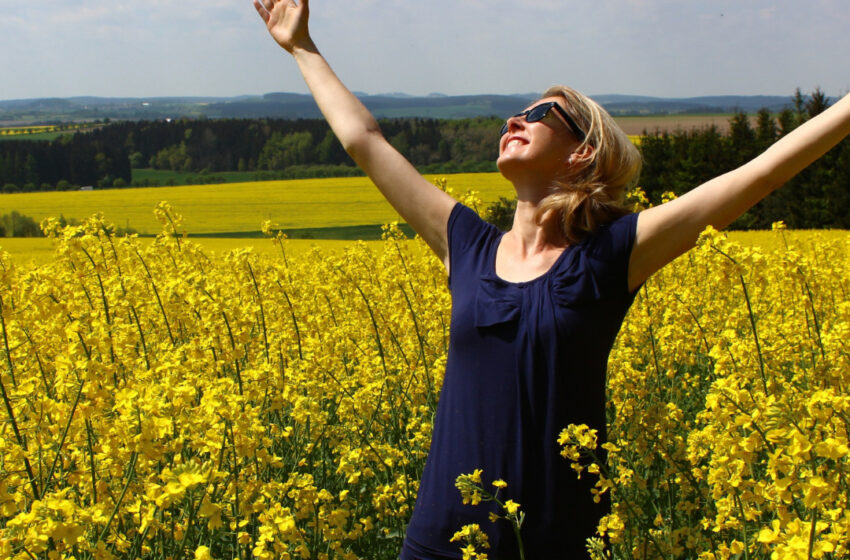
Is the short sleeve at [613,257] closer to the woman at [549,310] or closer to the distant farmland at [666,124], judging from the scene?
the woman at [549,310]

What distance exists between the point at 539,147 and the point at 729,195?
1.75 ft

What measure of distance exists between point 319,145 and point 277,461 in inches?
1887

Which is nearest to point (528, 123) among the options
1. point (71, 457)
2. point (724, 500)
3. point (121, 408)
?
point (724, 500)

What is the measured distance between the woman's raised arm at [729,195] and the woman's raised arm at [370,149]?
642mm

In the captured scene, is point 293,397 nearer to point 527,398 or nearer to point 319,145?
point 527,398

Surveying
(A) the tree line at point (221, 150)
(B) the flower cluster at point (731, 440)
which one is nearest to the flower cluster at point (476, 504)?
(B) the flower cluster at point (731, 440)

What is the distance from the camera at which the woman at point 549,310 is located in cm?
209

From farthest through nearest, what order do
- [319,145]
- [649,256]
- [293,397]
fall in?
[319,145]
[293,397]
[649,256]

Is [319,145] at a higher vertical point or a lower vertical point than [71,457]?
higher

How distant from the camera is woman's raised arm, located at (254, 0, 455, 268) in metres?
2.49

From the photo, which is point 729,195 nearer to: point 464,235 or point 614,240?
point 614,240

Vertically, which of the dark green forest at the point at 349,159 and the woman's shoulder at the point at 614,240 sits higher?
the dark green forest at the point at 349,159

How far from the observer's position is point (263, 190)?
1522 inches

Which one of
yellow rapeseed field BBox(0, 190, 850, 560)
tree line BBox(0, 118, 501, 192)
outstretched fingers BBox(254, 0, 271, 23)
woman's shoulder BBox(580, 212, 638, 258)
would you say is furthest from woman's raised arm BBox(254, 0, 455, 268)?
tree line BBox(0, 118, 501, 192)
